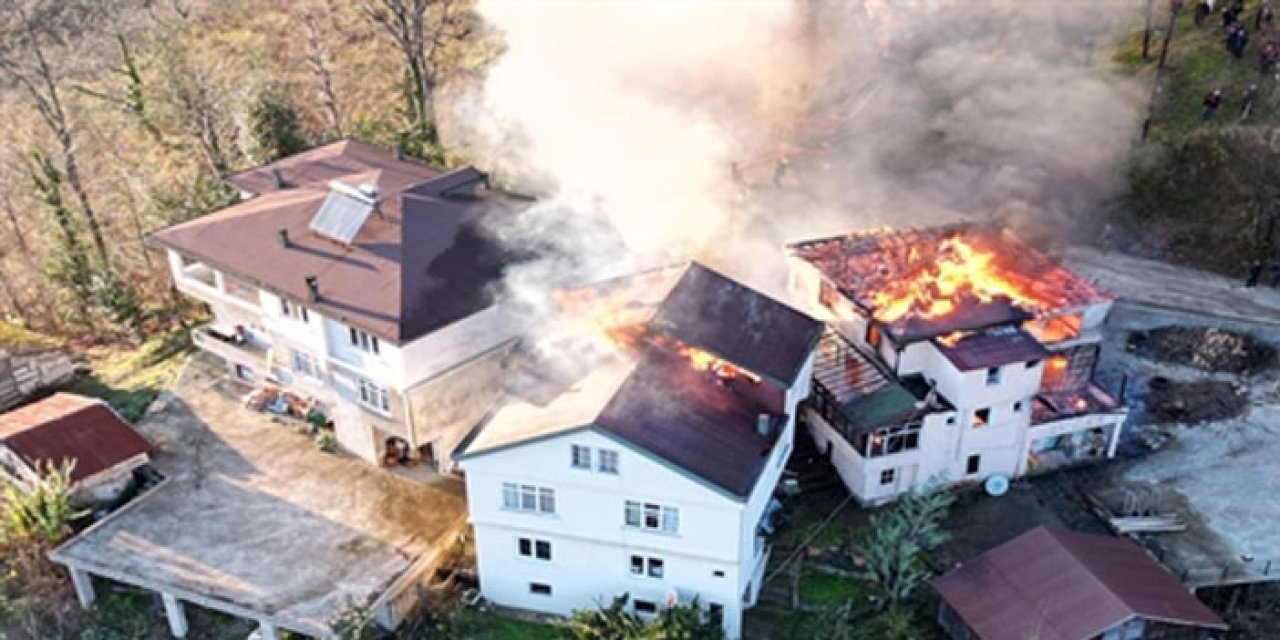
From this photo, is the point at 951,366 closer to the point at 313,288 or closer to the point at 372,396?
the point at 372,396

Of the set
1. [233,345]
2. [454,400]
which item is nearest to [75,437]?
[233,345]

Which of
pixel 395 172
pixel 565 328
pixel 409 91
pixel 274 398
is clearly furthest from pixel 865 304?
pixel 409 91

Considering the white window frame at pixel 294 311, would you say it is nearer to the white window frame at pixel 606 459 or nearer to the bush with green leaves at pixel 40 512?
the bush with green leaves at pixel 40 512

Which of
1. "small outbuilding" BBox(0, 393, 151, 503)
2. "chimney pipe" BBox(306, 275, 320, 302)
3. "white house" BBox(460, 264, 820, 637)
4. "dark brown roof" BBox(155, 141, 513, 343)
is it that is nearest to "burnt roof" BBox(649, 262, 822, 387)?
"white house" BBox(460, 264, 820, 637)

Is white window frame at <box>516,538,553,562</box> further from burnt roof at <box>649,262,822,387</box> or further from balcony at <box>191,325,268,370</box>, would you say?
balcony at <box>191,325,268,370</box>

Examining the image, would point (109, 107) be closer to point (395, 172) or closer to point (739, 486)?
point (395, 172)

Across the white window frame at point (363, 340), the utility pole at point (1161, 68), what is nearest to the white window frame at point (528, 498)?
the white window frame at point (363, 340)
